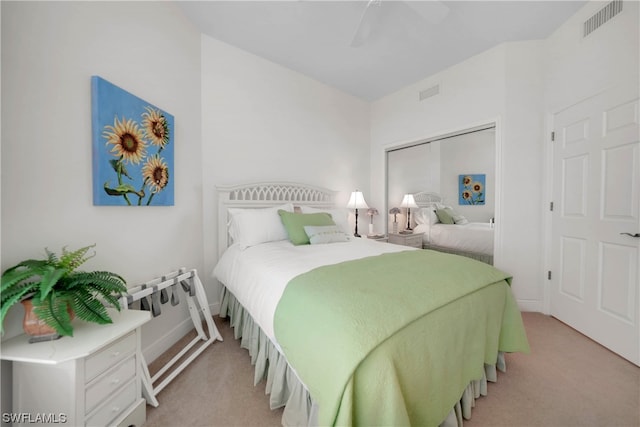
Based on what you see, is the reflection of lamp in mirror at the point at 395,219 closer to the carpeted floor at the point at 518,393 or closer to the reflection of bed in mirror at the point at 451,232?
the reflection of bed in mirror at the point at 451,232

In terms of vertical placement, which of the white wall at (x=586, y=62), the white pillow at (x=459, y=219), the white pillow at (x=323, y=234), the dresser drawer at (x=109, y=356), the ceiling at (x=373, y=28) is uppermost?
the ceiling at (x=373, y=28)

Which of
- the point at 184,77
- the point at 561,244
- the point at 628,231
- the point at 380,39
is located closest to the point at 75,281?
the point at 184,77

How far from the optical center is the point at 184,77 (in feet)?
7.30

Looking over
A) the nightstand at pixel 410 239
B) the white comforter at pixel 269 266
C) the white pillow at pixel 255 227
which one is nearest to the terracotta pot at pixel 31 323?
the white comforter at pixel 269 266

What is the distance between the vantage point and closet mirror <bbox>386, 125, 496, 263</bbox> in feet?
9.64

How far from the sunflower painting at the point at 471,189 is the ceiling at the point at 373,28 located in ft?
4.72

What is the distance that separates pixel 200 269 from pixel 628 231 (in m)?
3.67

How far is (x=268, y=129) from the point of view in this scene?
295 cm

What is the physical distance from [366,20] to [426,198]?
2.43 m

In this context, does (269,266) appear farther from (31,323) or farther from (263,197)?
(263,197)

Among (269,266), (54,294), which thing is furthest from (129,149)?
(269,266)

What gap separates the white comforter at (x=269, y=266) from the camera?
139 cm

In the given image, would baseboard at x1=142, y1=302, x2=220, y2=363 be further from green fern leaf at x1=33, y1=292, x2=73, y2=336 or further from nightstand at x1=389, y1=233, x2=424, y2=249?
nightstand at x1=389, y1=233, x2=424, y2=249

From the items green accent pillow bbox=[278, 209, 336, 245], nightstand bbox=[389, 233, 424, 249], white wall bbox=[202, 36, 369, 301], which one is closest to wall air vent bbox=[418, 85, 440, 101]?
white wall bbox=[202, 36, 369, 301]
